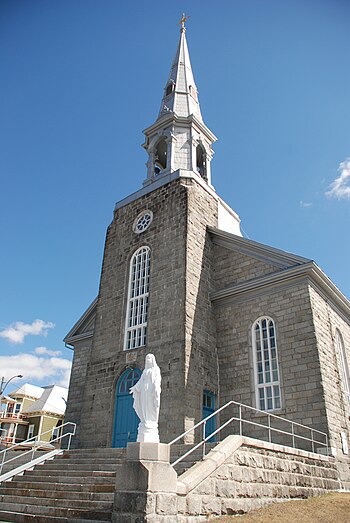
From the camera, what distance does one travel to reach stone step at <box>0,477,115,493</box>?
928 centimetres

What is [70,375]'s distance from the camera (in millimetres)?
21219

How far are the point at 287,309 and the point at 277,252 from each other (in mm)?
2290

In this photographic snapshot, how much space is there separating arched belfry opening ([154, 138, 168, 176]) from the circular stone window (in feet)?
12.1

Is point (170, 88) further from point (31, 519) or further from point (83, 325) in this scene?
point (31, 519)

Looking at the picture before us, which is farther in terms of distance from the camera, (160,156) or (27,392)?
(27,392)

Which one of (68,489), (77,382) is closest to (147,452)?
(68,489)

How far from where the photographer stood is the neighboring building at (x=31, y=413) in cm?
4128

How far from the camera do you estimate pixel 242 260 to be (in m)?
18.1

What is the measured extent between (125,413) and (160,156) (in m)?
13.6

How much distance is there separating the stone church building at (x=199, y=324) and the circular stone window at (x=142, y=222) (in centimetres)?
6

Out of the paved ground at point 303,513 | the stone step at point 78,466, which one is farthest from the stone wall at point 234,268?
the stone step at point 78,466

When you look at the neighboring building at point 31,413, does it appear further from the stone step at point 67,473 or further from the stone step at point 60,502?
the stone step at point 60,502

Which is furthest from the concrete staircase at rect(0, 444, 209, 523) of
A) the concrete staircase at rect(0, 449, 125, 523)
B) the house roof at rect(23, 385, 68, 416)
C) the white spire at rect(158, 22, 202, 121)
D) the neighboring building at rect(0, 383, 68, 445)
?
the house roof at rect(23, 385, 68, 416)

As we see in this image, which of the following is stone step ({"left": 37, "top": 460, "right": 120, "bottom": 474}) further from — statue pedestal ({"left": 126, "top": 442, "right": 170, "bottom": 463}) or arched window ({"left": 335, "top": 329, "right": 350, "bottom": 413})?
arched window ({"left": 335, "top": 329, "right": 350, "bottom": 413})
